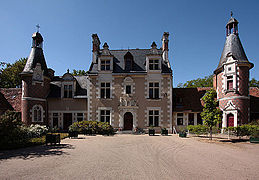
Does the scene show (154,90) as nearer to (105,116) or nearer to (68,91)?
(105,116)

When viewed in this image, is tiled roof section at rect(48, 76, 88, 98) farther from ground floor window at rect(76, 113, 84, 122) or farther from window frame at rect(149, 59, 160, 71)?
window frame at rect(149, 59, 160, 71)

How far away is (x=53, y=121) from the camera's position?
21.8 metres

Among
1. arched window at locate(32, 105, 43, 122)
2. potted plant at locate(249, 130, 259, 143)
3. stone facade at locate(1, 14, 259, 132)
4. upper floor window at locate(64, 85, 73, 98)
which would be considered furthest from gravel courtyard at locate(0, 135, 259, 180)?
upper floor window at locate(64, 85, 73, 98)

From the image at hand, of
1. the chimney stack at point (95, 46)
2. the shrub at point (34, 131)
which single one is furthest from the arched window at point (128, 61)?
the shrub at point (34, 131)

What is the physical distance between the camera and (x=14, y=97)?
71.5ft

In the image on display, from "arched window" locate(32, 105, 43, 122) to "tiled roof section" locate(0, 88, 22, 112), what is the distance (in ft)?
7.20

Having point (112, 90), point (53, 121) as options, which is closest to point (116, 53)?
point (112, 90)

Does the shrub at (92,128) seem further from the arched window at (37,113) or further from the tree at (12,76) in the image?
the tree at (12,76)

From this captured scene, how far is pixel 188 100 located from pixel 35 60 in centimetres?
1957

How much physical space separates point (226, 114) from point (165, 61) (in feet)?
29.5

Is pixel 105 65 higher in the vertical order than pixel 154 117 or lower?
higher

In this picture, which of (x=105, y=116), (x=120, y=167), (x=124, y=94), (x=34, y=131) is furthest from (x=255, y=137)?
(x=34, y=131)

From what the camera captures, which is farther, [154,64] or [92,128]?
[154,64]

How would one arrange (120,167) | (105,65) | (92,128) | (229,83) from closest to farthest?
(120,167) < (92,128) < (229,83) < (105,65)
